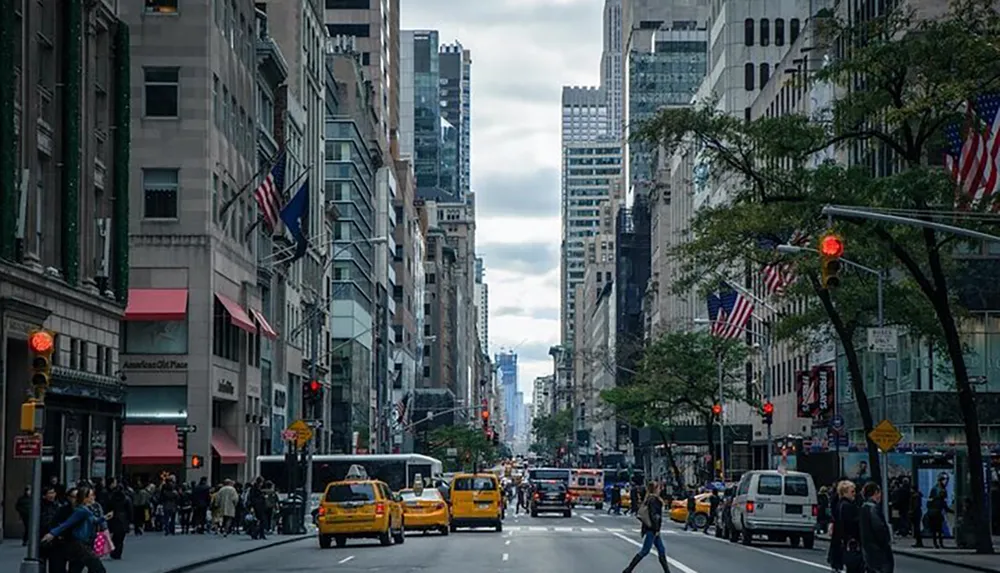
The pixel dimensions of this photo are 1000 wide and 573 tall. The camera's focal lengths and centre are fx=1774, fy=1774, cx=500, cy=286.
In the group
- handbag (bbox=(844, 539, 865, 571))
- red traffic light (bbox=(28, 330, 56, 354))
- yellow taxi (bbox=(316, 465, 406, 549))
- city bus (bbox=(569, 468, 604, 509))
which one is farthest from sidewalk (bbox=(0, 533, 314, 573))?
city bus (bbox=(569, 468, 604, 509))

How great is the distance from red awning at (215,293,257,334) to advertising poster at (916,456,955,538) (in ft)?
90.7

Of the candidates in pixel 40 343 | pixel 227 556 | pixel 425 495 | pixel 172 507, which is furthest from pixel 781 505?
pixel 40 343

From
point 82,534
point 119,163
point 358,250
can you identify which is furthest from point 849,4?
point 82,534

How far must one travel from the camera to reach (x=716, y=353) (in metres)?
96.9

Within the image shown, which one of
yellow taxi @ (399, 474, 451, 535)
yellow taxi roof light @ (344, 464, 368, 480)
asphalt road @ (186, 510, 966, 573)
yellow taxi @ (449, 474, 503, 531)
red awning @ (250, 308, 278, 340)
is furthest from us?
red awning @ (250, 308, 278, 340)

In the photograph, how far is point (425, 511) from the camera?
58.6 m

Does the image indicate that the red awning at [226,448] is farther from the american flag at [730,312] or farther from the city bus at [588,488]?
the city bus at [588,488]

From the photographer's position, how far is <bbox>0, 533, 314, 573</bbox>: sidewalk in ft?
120

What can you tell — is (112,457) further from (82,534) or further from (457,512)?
(82,534)

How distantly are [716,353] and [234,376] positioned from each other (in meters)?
31.3

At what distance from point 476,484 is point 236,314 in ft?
46.7

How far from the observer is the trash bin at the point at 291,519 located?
2359 inches

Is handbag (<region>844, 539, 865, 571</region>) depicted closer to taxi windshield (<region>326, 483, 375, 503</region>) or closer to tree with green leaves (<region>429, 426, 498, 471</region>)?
taxi windshield (<region>326, 483, 375, 503</region>)

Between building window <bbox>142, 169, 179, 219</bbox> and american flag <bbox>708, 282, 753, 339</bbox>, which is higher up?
building window <bbox>142, 169, 179, 219</bbox>
